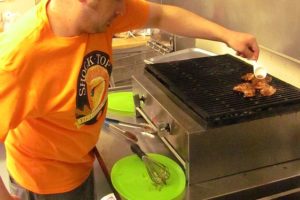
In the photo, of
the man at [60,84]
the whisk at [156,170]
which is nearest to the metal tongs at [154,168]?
the whisk at [156,170]

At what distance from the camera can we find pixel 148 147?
0.93 meters

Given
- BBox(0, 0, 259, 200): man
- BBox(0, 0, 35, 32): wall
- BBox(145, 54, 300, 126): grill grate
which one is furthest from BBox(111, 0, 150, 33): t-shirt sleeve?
BBox(0, 0, 35, 32): wall

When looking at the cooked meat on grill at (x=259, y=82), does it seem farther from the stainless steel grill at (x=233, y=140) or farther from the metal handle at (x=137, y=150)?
the metal handle at (x=137, y=150)

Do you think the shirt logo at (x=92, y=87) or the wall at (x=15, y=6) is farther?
the wall at (x=15, y=6)

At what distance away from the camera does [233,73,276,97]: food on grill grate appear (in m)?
0.81

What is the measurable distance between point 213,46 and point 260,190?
2.15ft

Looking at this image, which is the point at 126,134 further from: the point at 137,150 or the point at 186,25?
the point at 186,25

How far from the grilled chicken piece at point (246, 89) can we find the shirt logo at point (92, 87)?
31 cm

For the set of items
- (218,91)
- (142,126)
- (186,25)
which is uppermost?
(186,25)

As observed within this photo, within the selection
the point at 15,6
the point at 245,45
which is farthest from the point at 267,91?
the point at 15,6

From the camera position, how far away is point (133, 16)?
944 millimetres

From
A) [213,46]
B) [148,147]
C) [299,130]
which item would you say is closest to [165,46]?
[213,46]

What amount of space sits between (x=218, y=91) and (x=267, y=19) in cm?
31

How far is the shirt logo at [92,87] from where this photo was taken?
0.73 metres
